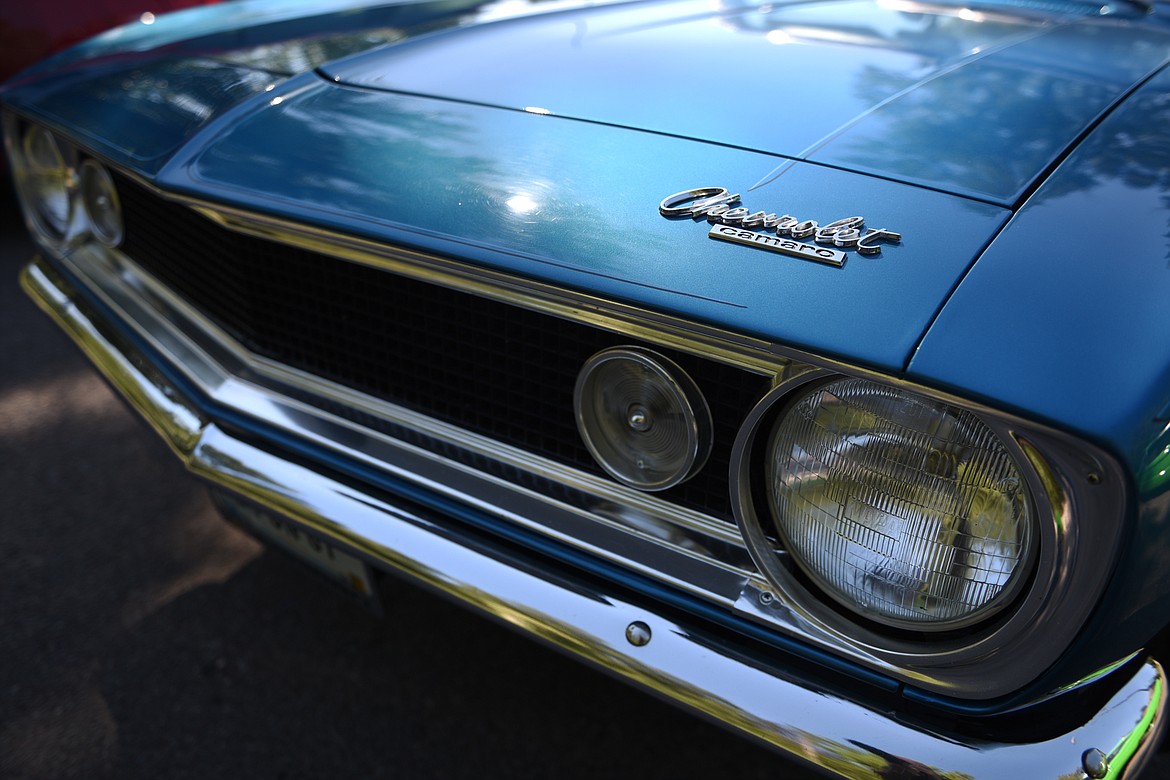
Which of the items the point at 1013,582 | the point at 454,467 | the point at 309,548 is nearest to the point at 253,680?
the point at 309,548

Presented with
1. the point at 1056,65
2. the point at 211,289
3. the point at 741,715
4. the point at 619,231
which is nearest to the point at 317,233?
the point at 619,231

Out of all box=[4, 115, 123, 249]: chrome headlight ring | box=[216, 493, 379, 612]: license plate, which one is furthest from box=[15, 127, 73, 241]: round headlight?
box=[216, 493, 379, 612]: license plate

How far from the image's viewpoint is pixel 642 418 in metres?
1.20

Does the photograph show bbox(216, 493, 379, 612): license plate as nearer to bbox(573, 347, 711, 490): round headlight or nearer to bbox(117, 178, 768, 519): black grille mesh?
bbox(117, 178, 768, 519): black grille mesh

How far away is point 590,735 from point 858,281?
1.13 m

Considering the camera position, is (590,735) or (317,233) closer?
(317,233)

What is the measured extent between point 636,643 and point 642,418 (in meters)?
0.28

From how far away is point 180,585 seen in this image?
84.9 inches

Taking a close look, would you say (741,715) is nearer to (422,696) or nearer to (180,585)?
(422,696)

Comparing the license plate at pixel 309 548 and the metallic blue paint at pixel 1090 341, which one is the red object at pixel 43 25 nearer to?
the license plate at pixel 309 548

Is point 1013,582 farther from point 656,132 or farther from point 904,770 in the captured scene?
point 656,132

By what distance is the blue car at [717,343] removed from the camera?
94cm

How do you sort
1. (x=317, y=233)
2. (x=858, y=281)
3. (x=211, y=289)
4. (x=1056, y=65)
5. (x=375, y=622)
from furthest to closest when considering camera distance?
(x=375, y=622)
(x=211, y=289)
(x=1056, y=65)
(x=317, y=233)
(x=858, y=281)

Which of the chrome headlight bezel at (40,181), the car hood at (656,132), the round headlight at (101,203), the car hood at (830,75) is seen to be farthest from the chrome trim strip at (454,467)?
the car hood at (830,75)
